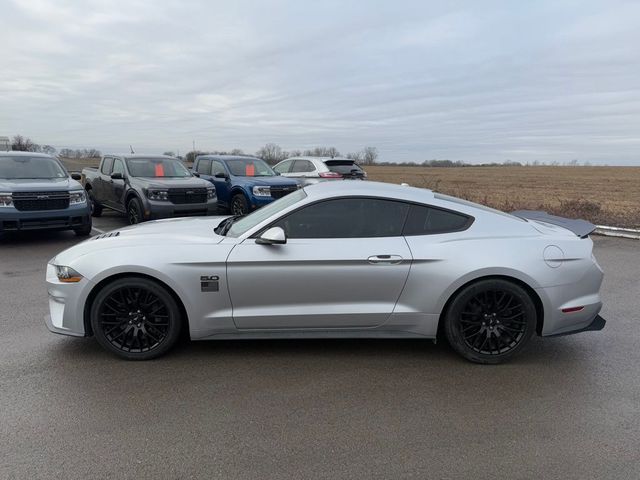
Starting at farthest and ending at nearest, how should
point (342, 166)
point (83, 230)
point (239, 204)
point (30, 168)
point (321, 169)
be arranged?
point (342, 166) < point (321, 169) < point (239, 204) < point (30, 168) < point (83, 230)

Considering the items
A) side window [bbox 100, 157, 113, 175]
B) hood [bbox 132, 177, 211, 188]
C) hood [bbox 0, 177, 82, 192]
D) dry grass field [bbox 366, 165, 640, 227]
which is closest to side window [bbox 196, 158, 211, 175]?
hood [bbox 132, 177, 211, 188]

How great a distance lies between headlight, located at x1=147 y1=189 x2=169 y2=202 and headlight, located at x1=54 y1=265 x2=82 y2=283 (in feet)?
21.1

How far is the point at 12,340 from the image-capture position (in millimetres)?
4277

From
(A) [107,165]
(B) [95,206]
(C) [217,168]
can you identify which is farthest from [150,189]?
(B) [95,206]

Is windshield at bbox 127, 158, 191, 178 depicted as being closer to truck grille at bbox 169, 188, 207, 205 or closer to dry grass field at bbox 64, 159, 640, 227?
truck grille at bbox 169, 188, 207, 205

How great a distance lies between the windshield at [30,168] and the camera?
924 centimetres

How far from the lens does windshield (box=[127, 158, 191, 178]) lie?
11.1m

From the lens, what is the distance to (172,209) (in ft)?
33.1

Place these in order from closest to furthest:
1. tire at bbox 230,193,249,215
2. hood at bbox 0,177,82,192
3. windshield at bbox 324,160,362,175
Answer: hood at bbox 0,177,82,192
tire at bbox 230,193,249,215
windshield at bbox 324,160,362,175

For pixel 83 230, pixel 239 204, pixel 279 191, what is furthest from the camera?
pixel 239 204

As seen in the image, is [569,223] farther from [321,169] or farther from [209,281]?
[321,169]

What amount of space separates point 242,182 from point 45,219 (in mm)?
4608

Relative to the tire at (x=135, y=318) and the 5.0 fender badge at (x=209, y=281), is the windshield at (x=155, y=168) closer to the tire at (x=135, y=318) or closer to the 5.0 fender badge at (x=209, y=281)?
the tire at (x=135, y=318)

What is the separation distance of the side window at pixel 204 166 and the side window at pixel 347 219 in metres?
10.1
